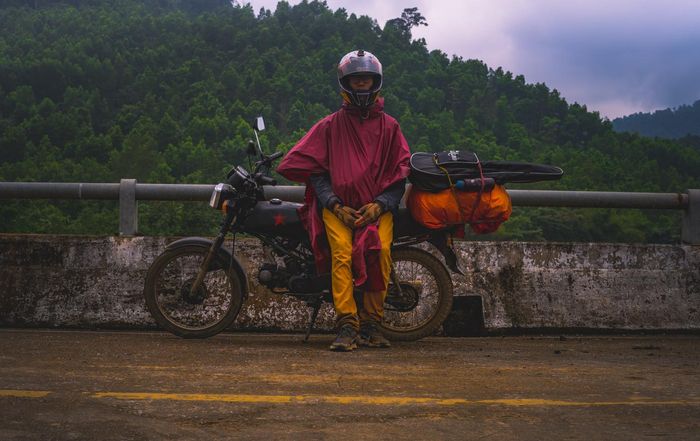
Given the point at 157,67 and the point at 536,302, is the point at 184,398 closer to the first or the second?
the point at 536,302

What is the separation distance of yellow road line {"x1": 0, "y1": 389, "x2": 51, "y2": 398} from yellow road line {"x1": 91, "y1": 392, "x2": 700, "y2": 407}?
0.72 feet

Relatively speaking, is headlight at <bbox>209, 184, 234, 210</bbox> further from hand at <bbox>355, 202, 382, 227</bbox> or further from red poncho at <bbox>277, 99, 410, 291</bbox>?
hand at <bbox>355, 202, 382, 227</bbox>

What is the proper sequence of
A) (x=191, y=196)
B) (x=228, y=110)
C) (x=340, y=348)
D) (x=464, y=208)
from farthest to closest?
(x=228, y=110) → (x=191, y=196) → (x=464, y=208) → (x=340, y=348)

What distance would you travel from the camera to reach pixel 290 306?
22.1 ft

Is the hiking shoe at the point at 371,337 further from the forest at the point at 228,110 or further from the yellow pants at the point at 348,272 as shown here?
the forest at the point at 228,110

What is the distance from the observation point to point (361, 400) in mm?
3959

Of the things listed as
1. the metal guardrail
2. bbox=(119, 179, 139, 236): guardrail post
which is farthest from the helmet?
bbox=(119, 179, 139, 236): guardrail post

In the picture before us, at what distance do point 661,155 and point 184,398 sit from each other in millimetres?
133205

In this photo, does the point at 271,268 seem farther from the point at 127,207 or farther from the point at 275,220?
the point at 127,207

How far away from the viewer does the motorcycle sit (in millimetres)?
6195

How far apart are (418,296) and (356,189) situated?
868mm

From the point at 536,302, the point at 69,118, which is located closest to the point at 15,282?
the point at 536,302

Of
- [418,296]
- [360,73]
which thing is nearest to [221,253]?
[418,296]

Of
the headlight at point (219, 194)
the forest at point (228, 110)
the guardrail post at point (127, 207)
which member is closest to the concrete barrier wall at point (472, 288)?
the guardrail post at point (127, 207)
